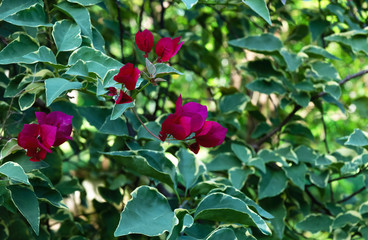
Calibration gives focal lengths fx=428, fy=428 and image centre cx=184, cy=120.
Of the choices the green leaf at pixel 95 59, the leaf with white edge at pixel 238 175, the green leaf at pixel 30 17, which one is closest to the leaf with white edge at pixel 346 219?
the leaf with white edge at pixel 238 175

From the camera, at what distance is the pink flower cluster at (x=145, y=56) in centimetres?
62

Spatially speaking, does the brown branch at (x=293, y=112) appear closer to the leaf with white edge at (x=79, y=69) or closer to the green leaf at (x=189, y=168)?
the green leaf at (x=189, y=168)

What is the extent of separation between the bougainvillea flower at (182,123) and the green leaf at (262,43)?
480 millimetres

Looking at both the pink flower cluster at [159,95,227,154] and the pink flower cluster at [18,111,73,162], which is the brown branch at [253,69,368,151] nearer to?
the pink flower cluster at [159,95,227,154]

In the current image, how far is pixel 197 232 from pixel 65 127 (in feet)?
1.02

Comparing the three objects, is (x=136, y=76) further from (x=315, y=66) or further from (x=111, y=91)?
(x=315, y=66)

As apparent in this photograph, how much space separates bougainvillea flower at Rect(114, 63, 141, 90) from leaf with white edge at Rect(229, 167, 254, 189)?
1.67 feet

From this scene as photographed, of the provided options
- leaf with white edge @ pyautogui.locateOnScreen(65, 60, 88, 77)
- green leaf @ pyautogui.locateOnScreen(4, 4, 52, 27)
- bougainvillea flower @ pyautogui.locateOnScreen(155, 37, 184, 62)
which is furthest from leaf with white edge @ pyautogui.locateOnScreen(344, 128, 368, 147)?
green leaf @ pyautogui.locateOnScreen(4, 4, 52, 27)

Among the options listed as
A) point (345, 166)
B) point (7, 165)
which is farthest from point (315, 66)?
point (7, 165)

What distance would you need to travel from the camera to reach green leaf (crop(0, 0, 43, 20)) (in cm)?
77

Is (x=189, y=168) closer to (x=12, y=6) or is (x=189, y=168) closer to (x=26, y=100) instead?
(x=26, y=100)

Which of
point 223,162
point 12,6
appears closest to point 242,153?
point 223,162

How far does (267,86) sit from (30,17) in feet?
2.16

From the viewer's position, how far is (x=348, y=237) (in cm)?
110
